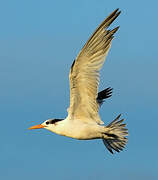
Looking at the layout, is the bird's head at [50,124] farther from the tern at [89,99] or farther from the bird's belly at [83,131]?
the bird's belly at [83,131]

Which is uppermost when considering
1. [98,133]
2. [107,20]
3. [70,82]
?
[107,20]

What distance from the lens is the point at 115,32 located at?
1255 centimetres

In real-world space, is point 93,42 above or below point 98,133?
above

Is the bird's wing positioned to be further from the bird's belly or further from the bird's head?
the bird's head

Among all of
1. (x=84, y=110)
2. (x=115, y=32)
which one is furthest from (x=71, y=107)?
(x=115, y=32)

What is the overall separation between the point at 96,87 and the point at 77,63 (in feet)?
2.69

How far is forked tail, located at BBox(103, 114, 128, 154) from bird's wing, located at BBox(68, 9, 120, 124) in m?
0.79

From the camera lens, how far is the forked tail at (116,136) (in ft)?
45.1

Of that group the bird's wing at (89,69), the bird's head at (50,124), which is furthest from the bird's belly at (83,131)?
the bird's head at (50,124)

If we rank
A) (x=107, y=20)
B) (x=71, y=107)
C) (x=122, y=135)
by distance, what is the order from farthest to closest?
(x=122, y=135), (x=71, y=107), (x=107, y=20)

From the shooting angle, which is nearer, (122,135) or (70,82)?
(70,82)

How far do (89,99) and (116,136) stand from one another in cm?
139

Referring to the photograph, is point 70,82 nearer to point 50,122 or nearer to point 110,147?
point 50,122

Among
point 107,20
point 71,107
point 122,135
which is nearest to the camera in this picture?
point 107,20
